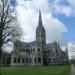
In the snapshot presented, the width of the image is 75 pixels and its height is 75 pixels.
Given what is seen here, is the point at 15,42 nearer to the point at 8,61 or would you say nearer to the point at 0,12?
the point at 0,12

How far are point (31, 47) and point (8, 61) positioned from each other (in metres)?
22.5

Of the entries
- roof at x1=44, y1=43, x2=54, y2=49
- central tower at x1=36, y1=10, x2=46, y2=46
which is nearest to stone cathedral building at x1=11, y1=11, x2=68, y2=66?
roof at x1=44, y1=43, x2=54, y2=49

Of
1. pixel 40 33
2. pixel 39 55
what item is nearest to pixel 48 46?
pixel 39 55

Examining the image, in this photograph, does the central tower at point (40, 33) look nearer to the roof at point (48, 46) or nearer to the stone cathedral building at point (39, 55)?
the stone cathedral building at point (39, 55)

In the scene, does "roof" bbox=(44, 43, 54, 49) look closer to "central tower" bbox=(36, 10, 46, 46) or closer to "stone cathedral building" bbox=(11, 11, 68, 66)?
"stone cathedral building" bbox=(11, 11, 68, 66)

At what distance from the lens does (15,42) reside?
3186 centimetres

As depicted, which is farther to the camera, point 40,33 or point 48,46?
point 40,33

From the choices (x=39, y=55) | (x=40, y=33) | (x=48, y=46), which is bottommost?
(x=39, y=55)

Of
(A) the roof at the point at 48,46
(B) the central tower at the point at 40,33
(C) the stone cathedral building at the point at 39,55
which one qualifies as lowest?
(C) the stone cathedral building at the point at 39,55

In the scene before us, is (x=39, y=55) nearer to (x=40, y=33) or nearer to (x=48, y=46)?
(x=48, y=46)

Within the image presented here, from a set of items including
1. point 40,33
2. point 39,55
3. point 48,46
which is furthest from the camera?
point 40,33

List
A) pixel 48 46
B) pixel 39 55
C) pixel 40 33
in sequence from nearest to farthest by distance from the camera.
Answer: pixel 39 55 → pixel 48 46 → pixel 40 33

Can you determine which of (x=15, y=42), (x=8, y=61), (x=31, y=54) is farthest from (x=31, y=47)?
(x=15, y=42)

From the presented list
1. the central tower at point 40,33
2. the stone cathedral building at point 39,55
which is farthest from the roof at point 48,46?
the central tower at point 40,33
